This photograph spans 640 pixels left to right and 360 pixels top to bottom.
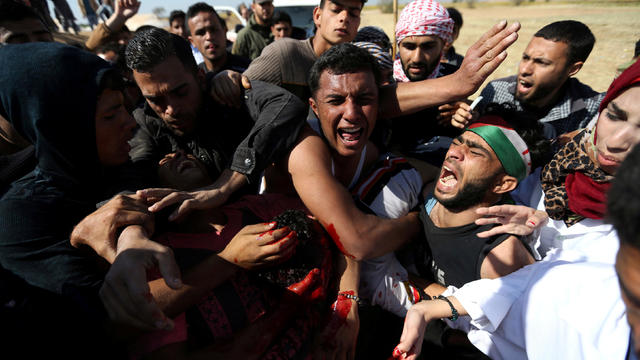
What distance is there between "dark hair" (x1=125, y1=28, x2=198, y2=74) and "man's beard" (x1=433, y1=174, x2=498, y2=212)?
2.01 m

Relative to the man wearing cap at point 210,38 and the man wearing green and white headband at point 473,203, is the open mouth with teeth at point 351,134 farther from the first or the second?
the man wearing cap at point 210,38

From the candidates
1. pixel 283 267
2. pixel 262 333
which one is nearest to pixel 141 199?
pixel 283 267

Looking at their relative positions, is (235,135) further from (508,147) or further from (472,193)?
(508,147)

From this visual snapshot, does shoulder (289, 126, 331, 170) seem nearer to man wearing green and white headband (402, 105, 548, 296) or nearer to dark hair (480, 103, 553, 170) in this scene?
man wearing green and white headband (402, 105, 548, 296)

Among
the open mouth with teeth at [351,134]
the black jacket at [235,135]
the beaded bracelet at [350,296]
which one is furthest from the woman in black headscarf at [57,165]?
the open mouth with teeth at [351,134]

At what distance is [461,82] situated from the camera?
221 centimetres

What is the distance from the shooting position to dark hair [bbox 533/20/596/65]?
10.1ft

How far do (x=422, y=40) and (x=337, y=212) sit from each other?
2.32 meters

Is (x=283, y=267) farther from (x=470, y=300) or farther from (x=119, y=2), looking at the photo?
(x=119, y=2)

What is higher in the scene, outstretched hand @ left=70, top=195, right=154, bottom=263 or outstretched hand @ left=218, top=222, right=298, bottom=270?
outstretched hand @ left=70, top=195, right=154, bottom=263

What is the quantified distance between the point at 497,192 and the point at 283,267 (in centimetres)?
148

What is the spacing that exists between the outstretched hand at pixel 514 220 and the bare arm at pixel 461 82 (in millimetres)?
795

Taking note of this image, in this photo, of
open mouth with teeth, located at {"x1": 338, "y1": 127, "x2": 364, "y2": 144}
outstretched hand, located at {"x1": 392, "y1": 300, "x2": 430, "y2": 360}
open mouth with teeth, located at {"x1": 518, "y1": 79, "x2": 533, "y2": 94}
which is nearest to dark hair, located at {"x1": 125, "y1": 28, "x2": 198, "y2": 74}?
open mouth with teeth, located at {"x1": 338, "y1": 127, "x2": 364, "y2": 144}

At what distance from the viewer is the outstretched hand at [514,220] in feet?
6.02
